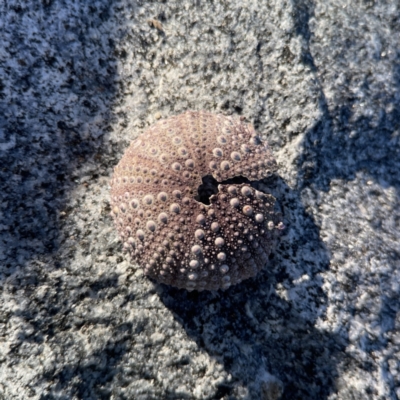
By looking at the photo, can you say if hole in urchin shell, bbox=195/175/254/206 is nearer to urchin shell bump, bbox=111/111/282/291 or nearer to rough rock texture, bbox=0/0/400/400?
urchin shell bump, bbox=111/111/282/291

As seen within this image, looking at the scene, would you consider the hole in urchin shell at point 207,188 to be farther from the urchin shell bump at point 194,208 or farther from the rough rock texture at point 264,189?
the rough rock texture at point 264,189

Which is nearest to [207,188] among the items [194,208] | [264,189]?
[194,208]

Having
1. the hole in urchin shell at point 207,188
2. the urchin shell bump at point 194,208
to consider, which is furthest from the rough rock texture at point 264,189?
the hole in urchin shell at point 207,188

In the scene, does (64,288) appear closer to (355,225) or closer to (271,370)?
(271,370)

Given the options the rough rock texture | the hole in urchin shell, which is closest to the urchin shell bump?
the hole in urchin shell

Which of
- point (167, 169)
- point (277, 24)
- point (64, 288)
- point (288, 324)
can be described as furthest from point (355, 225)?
point (64, 288)

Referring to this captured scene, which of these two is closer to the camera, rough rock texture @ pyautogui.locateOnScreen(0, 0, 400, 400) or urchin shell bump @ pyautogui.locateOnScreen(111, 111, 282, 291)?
urchin shell bump @ pyautogui.locateOnScreen(111, 111, 282, 291)

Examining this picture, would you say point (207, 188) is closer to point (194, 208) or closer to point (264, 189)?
point (194, 208)
